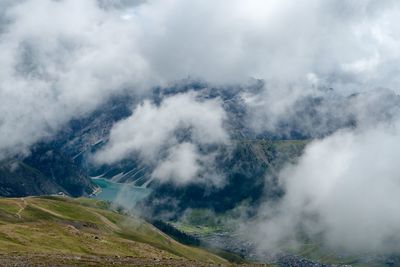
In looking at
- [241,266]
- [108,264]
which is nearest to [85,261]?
[108,264]

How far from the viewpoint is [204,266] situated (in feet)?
536

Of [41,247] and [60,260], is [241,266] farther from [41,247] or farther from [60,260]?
[41,247]

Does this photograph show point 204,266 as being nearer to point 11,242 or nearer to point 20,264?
point 20,264

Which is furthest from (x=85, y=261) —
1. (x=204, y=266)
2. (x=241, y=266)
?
(x=241, y=266)

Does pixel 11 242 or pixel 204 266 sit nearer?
pixel 204 266

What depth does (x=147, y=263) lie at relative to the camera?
15700cm

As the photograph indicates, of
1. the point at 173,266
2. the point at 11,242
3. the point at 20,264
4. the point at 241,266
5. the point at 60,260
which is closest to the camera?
the point at 20,264

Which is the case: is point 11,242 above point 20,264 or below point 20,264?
above

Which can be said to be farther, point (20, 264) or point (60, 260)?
point (60, 260)

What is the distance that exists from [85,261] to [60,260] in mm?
7125

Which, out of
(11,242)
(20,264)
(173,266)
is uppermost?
(11,242)

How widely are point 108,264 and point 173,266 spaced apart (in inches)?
784

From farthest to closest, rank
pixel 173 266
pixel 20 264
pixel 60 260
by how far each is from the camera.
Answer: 1. pixel 173 266
2. pixel 60 260
3. pixel 20 264

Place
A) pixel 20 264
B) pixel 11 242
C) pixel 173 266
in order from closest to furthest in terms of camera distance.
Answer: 1. pixel 20 264
2. pixel 173 266
3. pixel 11 242
